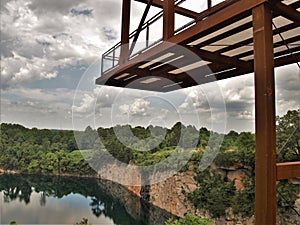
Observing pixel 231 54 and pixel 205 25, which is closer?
pixel 205 25

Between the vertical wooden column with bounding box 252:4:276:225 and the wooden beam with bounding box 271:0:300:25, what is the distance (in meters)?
0.08

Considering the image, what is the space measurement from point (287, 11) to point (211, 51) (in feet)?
4.43

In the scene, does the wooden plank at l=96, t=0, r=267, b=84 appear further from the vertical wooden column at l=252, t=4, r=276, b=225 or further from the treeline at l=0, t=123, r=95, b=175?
the treeline at l=0, t=123, r=95, b=175

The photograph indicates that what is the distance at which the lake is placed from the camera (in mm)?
15992

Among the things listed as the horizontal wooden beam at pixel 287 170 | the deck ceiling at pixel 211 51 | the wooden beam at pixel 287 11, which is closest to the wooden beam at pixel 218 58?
the deck ceiling at pixel 211 51

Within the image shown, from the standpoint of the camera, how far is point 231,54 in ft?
13.1

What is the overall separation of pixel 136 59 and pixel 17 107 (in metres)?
19.5

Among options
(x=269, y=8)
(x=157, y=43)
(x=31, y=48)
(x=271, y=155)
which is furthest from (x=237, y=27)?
(x=31, y=48)

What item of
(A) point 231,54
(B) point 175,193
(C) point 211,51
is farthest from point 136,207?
(C) point 211,51

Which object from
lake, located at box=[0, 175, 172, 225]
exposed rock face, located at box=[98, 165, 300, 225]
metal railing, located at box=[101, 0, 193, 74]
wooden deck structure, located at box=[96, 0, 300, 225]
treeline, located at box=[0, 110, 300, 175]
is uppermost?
metal railing, located at box=[101, 0, 193, 74]

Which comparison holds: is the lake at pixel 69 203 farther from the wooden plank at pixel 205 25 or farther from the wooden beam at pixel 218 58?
the wooden plank at pixel 205 25

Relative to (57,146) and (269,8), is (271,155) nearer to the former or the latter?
(269,8)

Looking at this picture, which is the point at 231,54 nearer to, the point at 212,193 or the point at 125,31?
the point at 125,31

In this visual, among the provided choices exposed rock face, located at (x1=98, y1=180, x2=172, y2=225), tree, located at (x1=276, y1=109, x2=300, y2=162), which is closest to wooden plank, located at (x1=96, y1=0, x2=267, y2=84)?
tree, located at (x1=276, y1=109, x2=300, y2=162)
